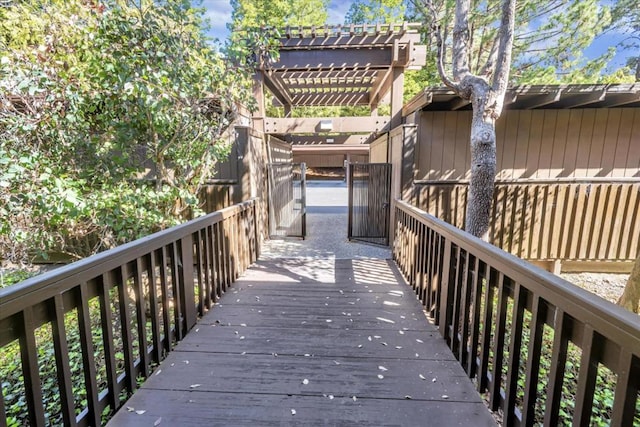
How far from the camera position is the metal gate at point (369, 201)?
5785 mm

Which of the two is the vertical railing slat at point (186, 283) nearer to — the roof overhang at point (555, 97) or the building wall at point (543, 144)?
the roof overhang at point (555, 97)

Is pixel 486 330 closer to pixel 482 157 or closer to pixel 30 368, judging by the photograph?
pixel 30 368

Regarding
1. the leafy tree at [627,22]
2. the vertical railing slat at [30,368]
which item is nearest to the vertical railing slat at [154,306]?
the vertical railing slat at [30,368]

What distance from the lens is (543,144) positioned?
5059mm

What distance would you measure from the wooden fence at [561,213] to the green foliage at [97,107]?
12.0 feet

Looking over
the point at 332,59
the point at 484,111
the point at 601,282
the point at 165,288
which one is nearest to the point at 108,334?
the point at 165,288

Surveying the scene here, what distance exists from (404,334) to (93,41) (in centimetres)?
391

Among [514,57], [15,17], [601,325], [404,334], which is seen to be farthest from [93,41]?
[514,57]

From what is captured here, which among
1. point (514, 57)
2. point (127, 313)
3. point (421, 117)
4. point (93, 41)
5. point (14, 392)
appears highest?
point (514, 57)

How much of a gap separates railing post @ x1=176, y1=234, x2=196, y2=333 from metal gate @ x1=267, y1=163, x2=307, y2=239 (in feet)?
12.0

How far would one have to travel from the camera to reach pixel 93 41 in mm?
2955

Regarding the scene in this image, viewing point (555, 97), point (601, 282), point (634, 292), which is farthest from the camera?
point (601, 282)

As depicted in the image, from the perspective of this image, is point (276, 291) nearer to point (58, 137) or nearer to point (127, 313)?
point (127, 313)

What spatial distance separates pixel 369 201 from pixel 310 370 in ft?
14.4
